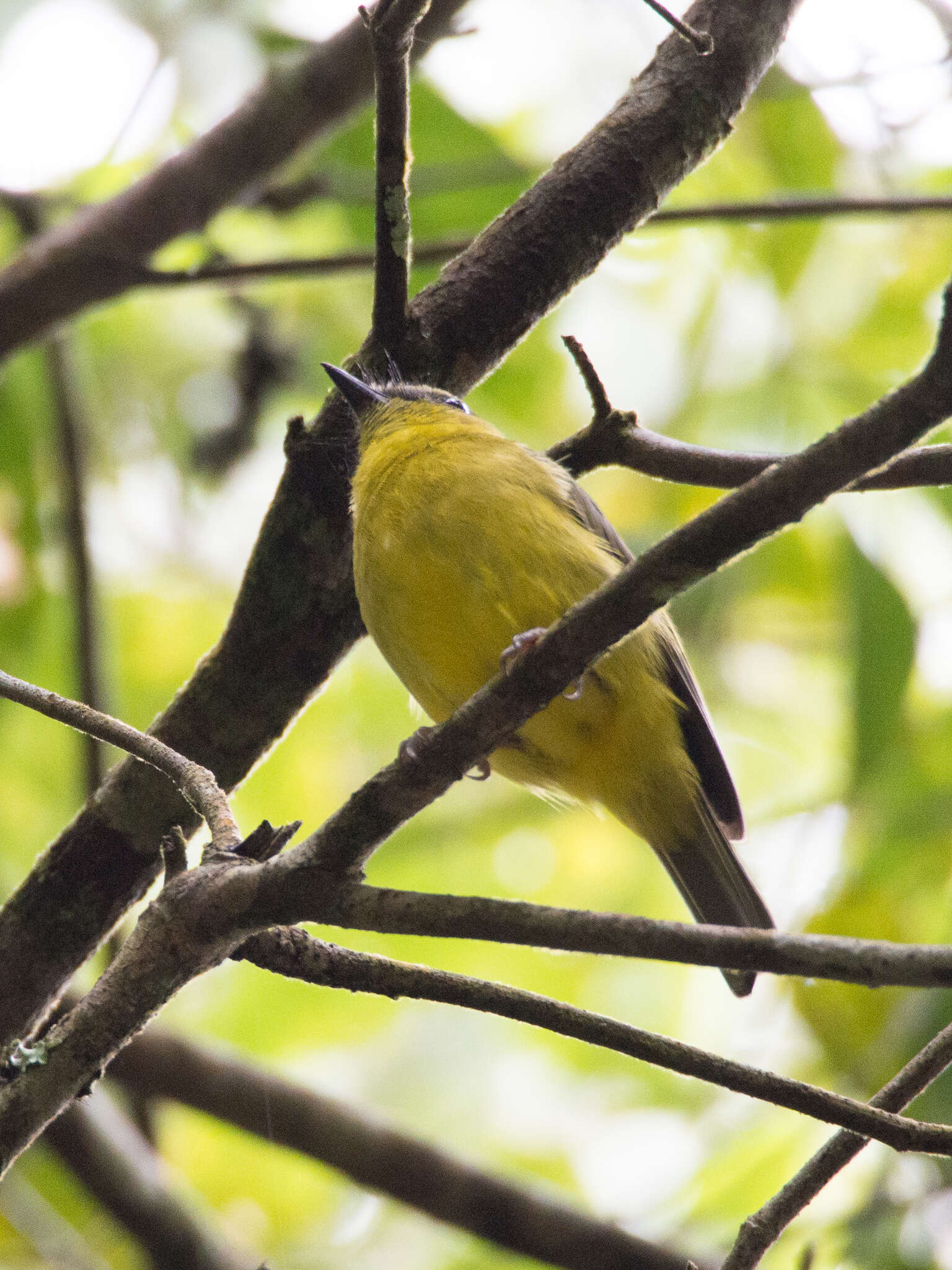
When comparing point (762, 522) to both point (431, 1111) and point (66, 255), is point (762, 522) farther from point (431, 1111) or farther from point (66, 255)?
point (431, 1111)

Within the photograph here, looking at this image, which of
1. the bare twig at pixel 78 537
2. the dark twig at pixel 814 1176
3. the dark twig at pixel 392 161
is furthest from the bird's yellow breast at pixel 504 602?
the bare twig at pixel 78 537

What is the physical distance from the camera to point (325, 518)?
2830mm

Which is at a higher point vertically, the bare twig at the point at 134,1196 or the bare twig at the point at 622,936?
the bare twig at the point at 134,1196

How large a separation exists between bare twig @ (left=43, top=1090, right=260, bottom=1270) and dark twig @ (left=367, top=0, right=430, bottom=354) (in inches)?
113

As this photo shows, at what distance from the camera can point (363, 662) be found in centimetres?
622

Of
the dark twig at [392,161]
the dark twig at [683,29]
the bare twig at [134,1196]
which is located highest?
the dark twig at [683,29]

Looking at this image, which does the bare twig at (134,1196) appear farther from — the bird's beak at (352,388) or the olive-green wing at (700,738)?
the bird's beak at (352,388)

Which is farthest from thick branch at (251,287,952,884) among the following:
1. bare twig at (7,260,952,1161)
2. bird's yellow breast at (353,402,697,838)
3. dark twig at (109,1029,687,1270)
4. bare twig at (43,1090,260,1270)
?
bare twig at (43,1090,260,1270)

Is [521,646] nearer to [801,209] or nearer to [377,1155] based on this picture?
[801,209]

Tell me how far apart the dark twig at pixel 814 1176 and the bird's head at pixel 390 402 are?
1.65 metres

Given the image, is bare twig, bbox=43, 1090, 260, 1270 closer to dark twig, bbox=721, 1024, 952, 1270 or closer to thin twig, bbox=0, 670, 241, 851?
thin twig, bbox=0, 670, 241, 851

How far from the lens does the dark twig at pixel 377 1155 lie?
408cm

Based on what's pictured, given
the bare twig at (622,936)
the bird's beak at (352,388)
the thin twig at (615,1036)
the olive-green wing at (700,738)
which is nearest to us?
the bare twig at (622,936)

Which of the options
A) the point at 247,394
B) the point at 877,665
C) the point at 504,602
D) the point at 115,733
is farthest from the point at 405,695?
the point at 115,733
